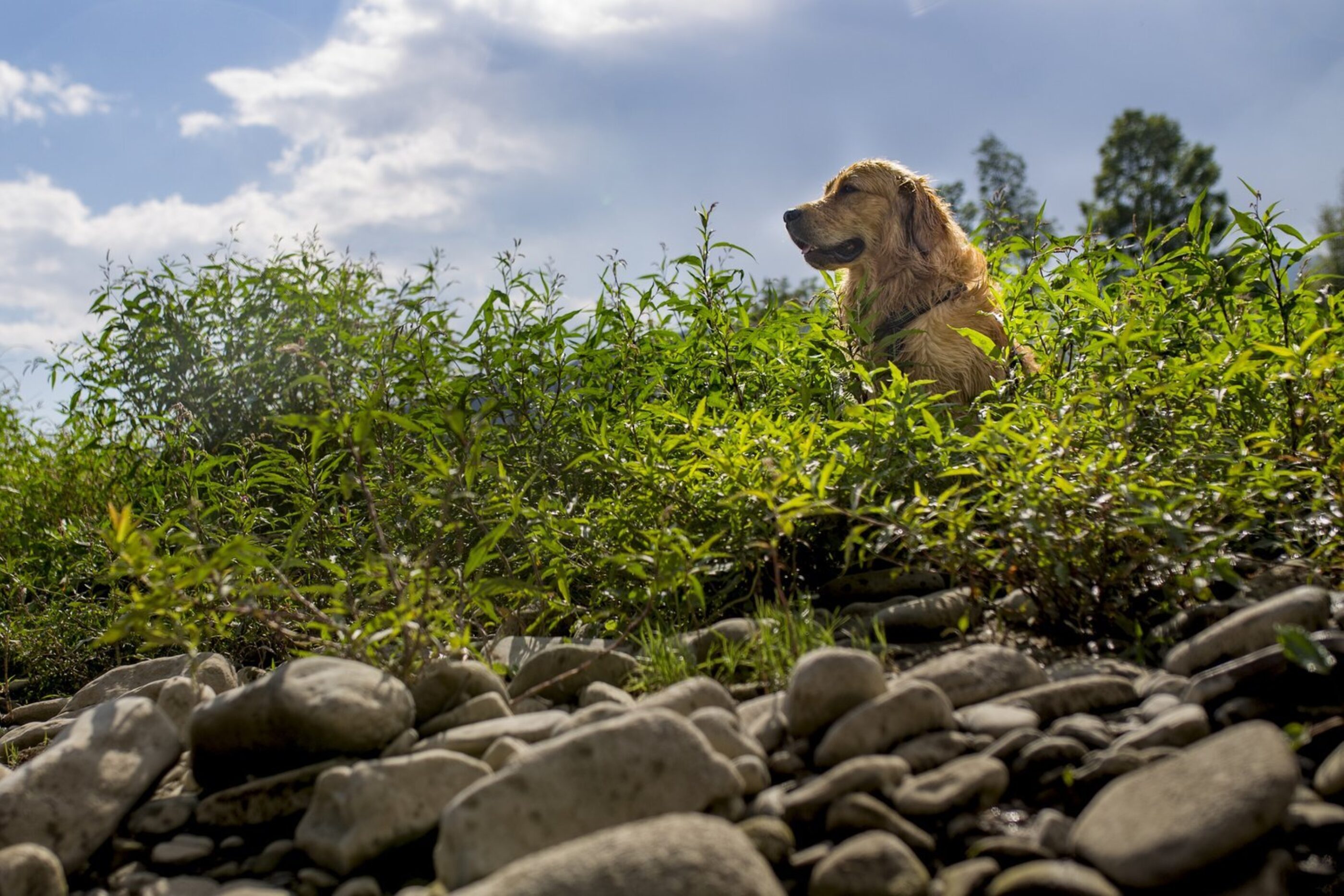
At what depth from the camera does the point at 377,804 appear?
8.28 feet

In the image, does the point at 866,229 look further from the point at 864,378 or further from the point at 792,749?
the point at 792,749

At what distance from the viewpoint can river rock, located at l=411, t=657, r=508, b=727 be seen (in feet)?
10.2

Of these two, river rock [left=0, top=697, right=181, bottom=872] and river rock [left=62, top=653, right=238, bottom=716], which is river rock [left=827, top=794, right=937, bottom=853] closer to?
river rock [left=0, top=697, right=181, bottom=872]

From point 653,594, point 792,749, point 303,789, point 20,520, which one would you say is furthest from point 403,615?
point 20,520

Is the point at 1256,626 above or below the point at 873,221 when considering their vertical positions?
below

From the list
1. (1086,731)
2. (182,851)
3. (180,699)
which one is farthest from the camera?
(180,699)

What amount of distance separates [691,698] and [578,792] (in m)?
0.58

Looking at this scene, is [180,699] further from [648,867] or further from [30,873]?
[648,867]

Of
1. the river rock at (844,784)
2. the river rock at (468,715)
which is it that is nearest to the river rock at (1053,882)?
the river rock at (844,784)

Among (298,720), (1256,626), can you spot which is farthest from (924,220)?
(298,720)

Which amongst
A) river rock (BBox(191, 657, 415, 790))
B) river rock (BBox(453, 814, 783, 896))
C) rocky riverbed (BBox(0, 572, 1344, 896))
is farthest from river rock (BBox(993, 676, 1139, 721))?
river rock (BBox(191, 657, 415, 790))

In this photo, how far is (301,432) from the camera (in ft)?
19.1

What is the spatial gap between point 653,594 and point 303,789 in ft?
3.90

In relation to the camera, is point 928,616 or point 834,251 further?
point 834,251
